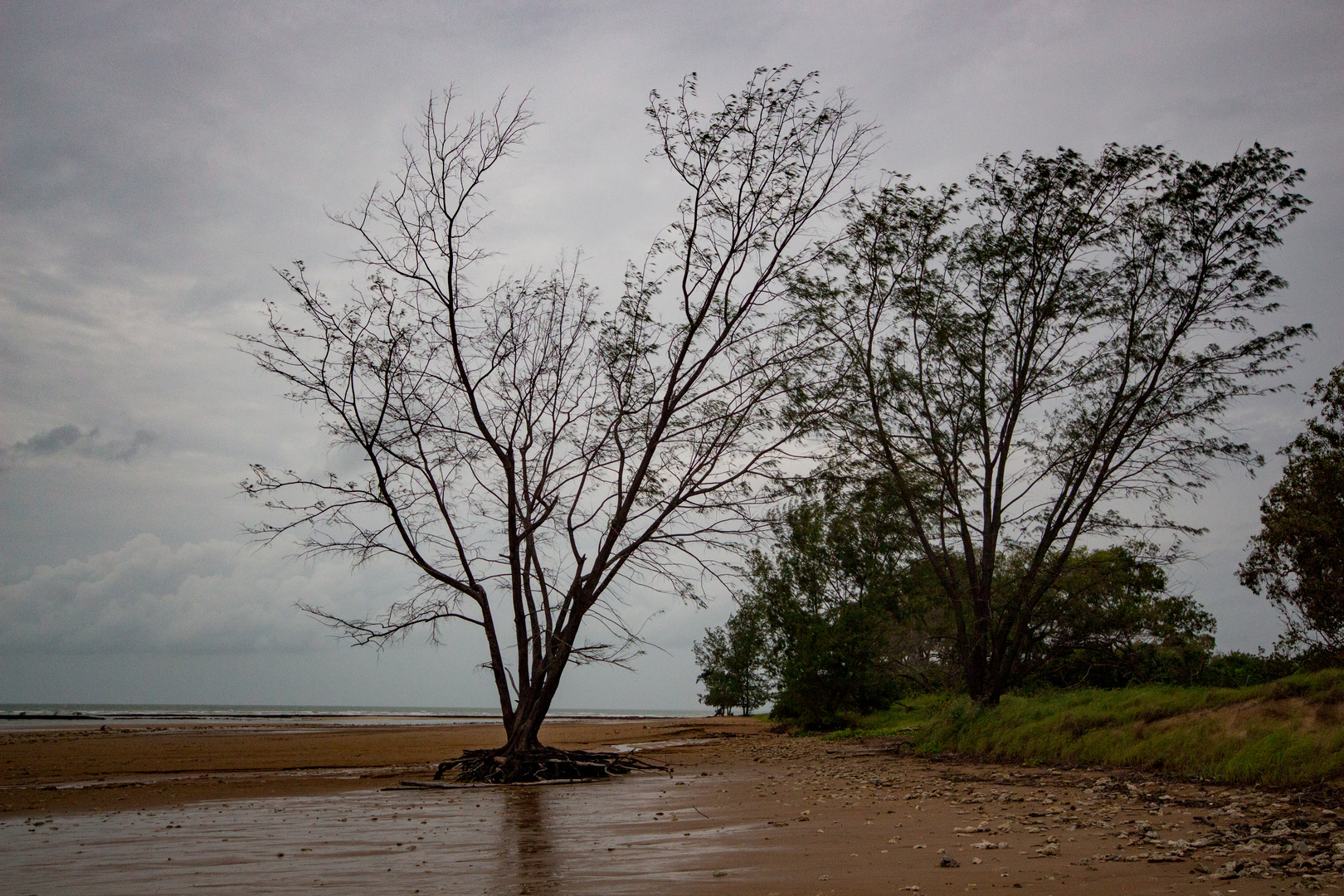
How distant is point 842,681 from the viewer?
95.6ft

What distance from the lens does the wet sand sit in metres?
6.52

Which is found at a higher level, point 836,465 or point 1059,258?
point 1059,258

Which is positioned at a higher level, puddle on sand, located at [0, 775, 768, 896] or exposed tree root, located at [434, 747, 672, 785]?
puddle on sand, located at [0, 775, 768, 896]

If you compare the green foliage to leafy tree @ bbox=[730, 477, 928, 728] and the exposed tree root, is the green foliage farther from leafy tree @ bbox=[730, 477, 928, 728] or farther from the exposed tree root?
the exposed tree root

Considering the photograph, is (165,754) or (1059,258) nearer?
(1059,258)

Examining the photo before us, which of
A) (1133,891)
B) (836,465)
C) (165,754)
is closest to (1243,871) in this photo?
(1133,891)

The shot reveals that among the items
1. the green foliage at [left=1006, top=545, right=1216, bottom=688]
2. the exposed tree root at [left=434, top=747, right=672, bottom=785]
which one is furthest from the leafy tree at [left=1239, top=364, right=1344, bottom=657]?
the exposed tree root at [left=434, top=747, right=672, bottom=785]

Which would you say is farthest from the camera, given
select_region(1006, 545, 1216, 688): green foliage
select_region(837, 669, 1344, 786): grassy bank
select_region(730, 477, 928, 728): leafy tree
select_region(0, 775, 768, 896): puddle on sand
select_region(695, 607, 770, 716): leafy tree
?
select_region(695, 607, 770, 716): leafy tree

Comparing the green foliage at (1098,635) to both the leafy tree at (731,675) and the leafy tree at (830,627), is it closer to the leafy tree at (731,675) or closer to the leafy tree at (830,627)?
the leafy tree at (830,627)

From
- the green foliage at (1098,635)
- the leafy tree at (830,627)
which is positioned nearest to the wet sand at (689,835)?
the green foliage at (1098,635)

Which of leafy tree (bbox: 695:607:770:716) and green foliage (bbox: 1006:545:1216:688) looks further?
leafy tree (bbox: 695:607:770:716)

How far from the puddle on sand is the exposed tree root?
9.09 feet

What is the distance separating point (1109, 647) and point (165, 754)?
25.2m

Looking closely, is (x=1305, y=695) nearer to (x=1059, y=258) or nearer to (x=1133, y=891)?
(x=1133, y=891)
